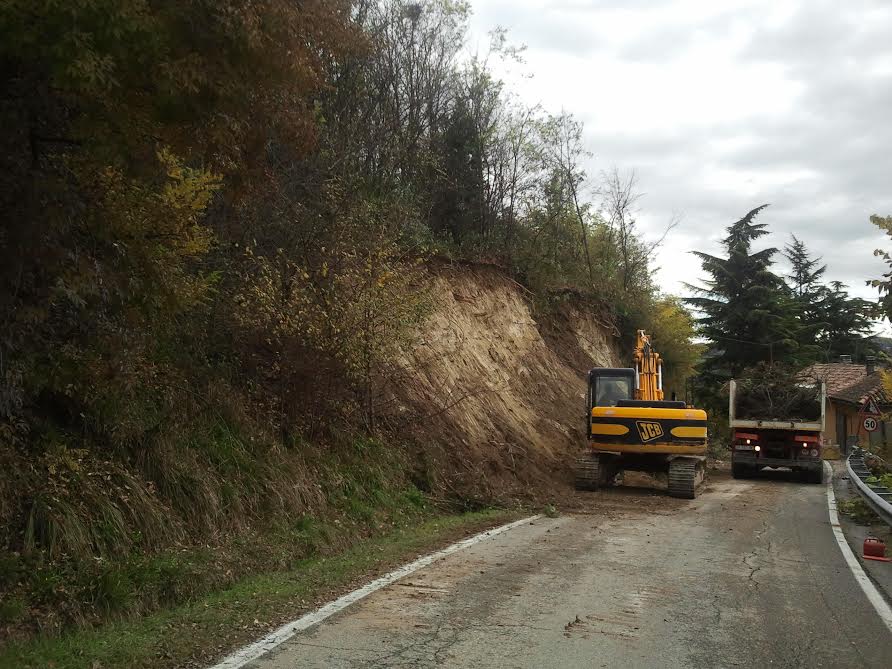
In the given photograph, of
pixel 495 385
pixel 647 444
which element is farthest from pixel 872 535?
pixel 495 385

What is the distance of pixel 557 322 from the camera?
30.9m

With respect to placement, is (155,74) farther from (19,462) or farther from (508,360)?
(508,360)

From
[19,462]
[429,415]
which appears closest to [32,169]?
[19,462]

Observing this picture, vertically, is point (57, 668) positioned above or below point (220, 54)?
below

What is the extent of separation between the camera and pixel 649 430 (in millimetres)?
18688

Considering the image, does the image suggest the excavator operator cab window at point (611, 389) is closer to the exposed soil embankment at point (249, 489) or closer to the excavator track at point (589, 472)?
the exposed soil embankment at point (249, 489)

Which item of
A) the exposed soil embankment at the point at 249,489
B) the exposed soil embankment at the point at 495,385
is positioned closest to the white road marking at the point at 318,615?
the exposed soil embankment at the point at 249,489

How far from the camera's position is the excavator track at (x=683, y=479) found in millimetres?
17906

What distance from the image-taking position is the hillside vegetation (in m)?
6.75

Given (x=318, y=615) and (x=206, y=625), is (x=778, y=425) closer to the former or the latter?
→ (x=318, y=615)

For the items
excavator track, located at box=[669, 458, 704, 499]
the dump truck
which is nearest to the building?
the dump truck

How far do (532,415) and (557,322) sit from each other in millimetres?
8290

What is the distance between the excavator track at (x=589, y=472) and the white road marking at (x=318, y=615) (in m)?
8.08

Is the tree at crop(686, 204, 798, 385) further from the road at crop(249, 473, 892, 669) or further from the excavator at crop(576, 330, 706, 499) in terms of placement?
the road at crop(249, 473, 892, 669)
